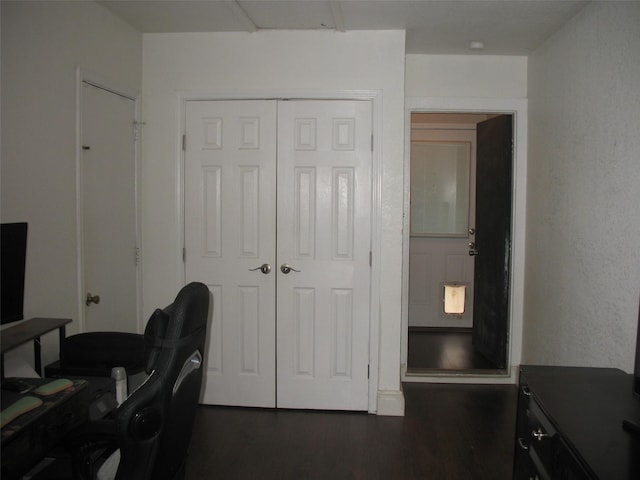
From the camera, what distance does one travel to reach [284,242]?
3.27 m

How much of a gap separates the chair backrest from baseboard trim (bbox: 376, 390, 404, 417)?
1.93 meters

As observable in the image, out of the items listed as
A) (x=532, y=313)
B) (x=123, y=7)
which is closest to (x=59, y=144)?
(x=123, y=7)

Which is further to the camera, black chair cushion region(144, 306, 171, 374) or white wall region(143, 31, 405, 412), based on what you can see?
white wall region(143, 31, 405, 412)

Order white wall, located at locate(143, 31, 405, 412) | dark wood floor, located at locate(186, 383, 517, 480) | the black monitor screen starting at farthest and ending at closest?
white wall, located at locate(143, 31, 405, 412) → dark wood floor, located at locate(186, 383, 517, 480) → the black monitor screen

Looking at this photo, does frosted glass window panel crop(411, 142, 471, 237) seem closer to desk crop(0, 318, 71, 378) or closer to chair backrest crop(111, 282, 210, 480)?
desk crop(0, 318, 71, 378)

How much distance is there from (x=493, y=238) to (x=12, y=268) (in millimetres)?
3519

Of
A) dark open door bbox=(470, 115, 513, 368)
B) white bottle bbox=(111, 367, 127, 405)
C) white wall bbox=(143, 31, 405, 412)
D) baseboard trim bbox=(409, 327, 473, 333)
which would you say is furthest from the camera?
baseboard trim bbox=(409, 327, 473, 333)

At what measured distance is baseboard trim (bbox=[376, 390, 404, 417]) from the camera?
3.24 meters

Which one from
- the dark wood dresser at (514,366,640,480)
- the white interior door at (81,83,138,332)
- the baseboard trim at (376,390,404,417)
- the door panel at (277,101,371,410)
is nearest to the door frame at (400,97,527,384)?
the door panel at (277,101,371,410)

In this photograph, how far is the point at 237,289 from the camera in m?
3.32

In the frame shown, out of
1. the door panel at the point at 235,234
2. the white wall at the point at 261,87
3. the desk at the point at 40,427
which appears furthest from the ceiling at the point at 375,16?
the desk at the point at 40,427

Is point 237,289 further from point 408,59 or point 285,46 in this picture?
point 408,59

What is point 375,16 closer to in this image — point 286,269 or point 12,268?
point 286,269

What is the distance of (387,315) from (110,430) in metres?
2.03
